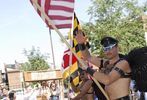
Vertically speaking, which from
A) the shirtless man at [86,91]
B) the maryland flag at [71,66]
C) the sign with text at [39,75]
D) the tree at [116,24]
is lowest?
the sign with text at [39,75]

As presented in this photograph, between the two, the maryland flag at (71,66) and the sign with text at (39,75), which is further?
the sign with text at (39,75)

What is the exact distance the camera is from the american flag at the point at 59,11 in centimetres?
655

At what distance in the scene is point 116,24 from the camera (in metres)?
33.5

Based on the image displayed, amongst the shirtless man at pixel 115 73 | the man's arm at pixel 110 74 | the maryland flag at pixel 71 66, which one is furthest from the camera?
the maryland flag at pixel 71 66

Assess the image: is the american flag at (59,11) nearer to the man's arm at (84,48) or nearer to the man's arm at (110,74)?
the man's arm at (84,48)

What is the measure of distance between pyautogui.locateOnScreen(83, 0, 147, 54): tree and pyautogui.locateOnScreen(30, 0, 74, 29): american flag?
2549cm

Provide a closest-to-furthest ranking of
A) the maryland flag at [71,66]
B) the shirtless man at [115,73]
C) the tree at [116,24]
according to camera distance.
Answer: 1. the shirtless man at [115,73]
2. the maryland flag at [71,66]
3. the tree at [116,24]

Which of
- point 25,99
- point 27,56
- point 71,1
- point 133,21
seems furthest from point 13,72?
point 71,1

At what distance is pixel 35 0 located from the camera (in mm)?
5883

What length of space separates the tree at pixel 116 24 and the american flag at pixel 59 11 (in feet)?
83.6

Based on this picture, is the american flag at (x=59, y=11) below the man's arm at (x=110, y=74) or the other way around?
the other way around

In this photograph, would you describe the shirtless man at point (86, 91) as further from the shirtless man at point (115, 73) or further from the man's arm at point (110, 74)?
the man's arm at point (110, 74)

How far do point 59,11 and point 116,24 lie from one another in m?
26.8

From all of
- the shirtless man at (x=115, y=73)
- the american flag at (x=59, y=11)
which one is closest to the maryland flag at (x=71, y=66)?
the american flag at (x=59, y=11)
